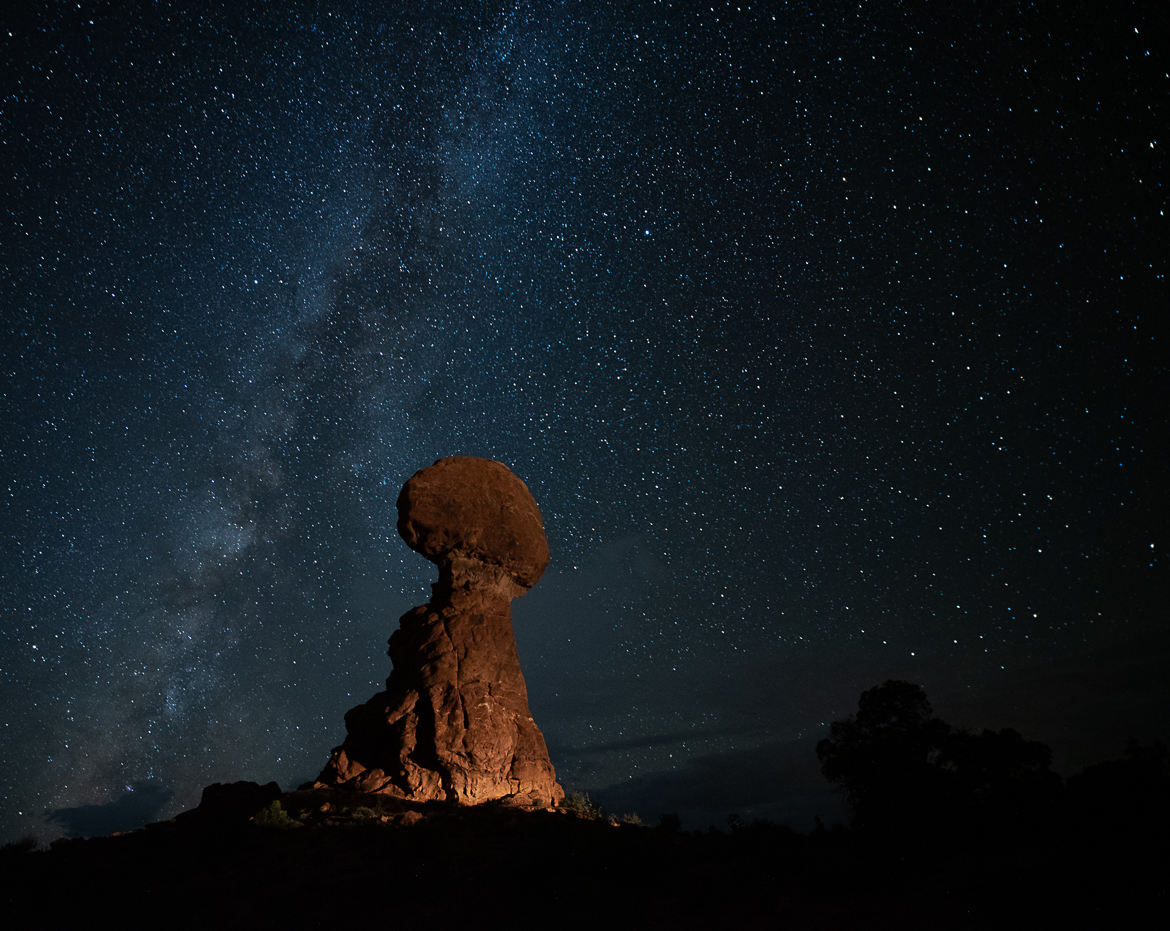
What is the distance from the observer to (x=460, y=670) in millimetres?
20734

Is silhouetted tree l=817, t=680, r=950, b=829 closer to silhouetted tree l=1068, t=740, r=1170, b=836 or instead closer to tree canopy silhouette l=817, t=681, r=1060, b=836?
tree canopy silhouette l=817, t=681, r=1060, b=836

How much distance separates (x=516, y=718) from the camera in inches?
829

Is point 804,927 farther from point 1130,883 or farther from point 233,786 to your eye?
point 233,786

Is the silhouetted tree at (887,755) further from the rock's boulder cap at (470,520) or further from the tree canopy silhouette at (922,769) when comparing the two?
the rock's boulder cap at (470,520)

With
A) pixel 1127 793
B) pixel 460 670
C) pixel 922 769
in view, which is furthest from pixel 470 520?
pixel 1127 793

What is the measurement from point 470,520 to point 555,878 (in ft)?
46.8

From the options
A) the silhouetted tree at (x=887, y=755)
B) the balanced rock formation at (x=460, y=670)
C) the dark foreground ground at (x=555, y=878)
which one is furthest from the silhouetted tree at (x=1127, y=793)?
the balanced rock formation at (x=460, y=670)

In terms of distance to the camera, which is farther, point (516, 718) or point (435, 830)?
point (516, 718)

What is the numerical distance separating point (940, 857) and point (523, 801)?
1177cm

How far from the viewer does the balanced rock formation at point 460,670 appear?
18.9 m

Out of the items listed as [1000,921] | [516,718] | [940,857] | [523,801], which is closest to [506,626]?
[516,718]

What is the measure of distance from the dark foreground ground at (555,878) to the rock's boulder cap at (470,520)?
10.3m

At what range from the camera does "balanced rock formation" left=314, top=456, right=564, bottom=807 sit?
18.9 meters

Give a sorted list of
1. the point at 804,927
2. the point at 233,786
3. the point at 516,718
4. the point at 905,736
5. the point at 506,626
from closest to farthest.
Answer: the point at 804,927 < the point at 233,786 < the point at 905,736 < the point at 516,718 < the point at 506,626
